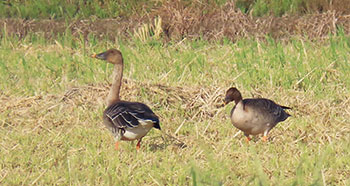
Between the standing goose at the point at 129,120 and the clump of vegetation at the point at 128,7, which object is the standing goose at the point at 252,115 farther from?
the clump of vegetation at the point at 128,7

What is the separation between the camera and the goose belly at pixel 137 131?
18.9ft

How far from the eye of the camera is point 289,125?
6.68 meters

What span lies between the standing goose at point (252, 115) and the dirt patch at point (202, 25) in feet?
13.6

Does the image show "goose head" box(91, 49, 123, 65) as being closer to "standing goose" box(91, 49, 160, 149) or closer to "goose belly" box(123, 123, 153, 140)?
"standing goose" box(91, 49, 160, 149)

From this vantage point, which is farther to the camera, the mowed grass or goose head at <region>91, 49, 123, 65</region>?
goose head at <region>91, 49, 123, 65</region>

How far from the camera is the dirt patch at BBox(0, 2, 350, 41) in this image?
35.0ft

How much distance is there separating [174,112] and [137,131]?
1.46m

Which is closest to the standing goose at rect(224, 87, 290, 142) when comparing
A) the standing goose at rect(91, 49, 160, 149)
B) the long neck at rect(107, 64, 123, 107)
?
the standing goose at rect(91, 49, 160, 149)

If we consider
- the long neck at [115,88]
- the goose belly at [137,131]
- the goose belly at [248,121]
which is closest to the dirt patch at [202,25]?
the long neck at [115,88]

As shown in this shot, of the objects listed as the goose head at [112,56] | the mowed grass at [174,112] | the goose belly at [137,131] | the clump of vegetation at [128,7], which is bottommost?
the clump of vegetation at [128,7]

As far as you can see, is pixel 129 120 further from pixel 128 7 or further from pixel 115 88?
pixel 128 7

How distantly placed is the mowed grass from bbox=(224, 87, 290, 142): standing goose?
0.54ft

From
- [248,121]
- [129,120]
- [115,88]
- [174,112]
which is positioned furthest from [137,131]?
[174,112]

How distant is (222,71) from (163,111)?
1.48m
